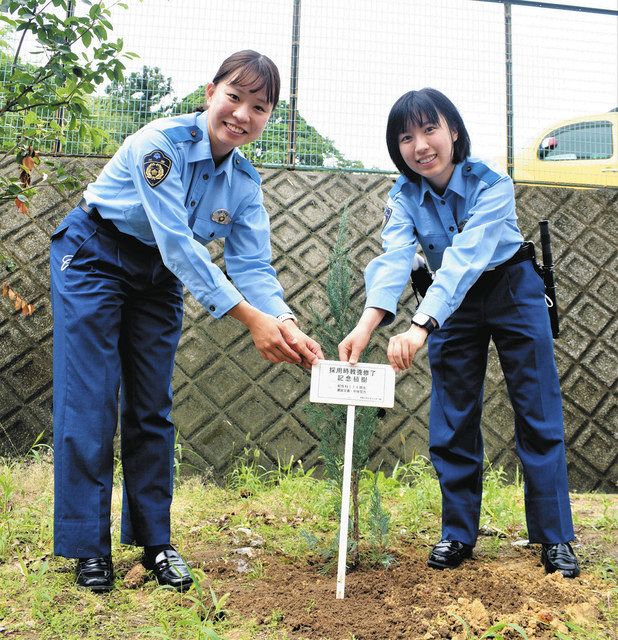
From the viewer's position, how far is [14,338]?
436cm

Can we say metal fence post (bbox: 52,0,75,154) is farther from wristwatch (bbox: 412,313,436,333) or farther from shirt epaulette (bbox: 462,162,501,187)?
wristwatch (bbox: 412,313,436,333)

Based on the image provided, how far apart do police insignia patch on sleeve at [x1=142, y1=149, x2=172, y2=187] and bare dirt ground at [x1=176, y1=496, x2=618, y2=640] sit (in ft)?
4.95

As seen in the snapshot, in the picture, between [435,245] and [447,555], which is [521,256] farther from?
[447,555]

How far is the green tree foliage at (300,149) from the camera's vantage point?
197 inches

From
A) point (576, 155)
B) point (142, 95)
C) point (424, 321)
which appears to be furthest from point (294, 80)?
point (424, 321)

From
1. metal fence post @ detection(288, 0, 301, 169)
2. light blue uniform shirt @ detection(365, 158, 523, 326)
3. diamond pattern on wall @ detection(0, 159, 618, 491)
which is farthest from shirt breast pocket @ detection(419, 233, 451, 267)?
metal fence post @ detection(288, 0, 301, 169)

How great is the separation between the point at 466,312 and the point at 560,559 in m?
1.04

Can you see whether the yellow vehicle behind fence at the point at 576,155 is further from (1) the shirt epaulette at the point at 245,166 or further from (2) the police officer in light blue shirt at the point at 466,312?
(1) the shirt epaulette at the point at 245,166

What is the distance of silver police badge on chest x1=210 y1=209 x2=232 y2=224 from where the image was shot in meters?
2.54

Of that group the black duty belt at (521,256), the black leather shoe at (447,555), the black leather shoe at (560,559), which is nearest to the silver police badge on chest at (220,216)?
the black duty belt at (521,256)

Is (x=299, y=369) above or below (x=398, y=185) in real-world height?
below

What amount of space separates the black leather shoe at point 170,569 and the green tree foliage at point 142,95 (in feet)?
12.3

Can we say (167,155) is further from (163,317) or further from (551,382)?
(551,382)

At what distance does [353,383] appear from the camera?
2.21 m
